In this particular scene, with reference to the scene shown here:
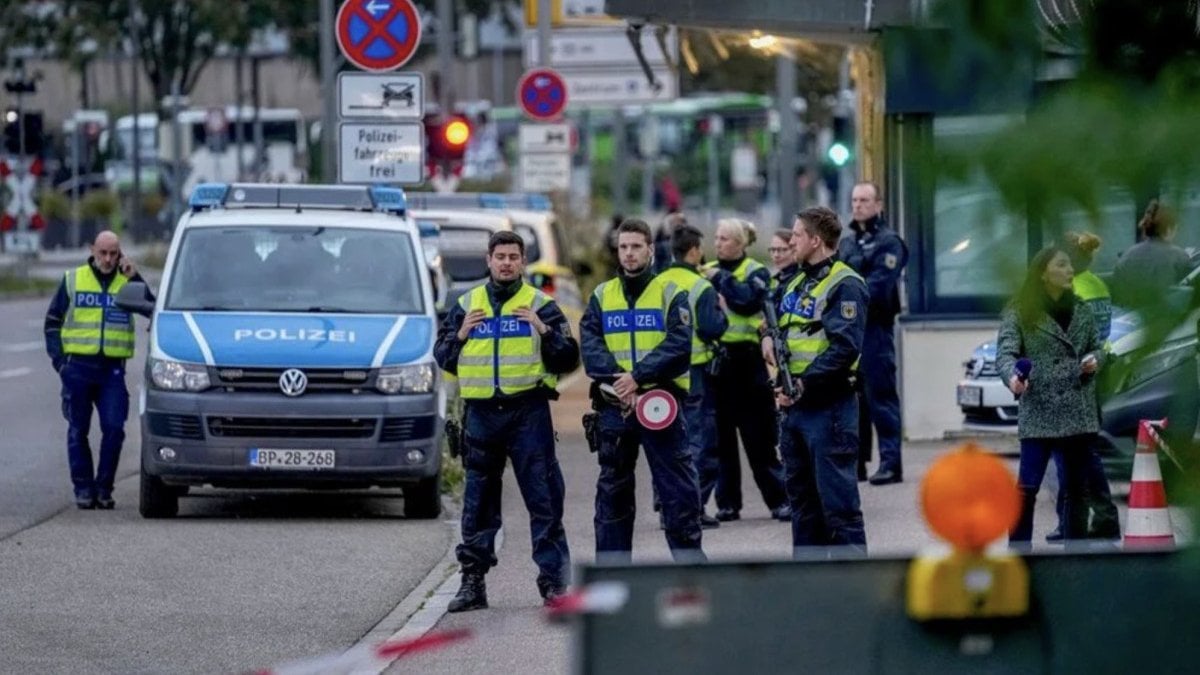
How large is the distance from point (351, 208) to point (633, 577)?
11798 millimetres

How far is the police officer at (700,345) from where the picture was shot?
447 inches

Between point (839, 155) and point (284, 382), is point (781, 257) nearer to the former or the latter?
point (284, 382)

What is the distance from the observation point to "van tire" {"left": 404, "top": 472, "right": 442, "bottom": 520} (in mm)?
14133

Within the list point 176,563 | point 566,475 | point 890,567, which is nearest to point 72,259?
point 566,475

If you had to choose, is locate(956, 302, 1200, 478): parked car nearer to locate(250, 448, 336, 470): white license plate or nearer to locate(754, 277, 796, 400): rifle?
locate(754, 277, 796, 400): rifle

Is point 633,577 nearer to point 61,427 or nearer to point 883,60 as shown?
point 883,60

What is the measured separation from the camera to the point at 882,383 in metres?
15.5

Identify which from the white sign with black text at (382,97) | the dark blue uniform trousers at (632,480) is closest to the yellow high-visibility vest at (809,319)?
the dark blue uniform trousers at (632,480)

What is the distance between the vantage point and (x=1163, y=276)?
2.66 metres

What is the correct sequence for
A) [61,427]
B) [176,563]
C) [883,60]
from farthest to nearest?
[61,427] < [176,563] < [883,60]

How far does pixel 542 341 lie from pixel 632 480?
2.32 feet

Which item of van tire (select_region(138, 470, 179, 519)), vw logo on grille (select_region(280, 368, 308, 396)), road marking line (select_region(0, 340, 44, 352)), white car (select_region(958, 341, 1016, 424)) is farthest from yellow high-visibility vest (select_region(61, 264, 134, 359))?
road marking line (select_region(0, 340, 44, 352))

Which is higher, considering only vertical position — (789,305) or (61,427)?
Result: (789,305)

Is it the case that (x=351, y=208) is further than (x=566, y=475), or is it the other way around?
(x=566, y=475)
